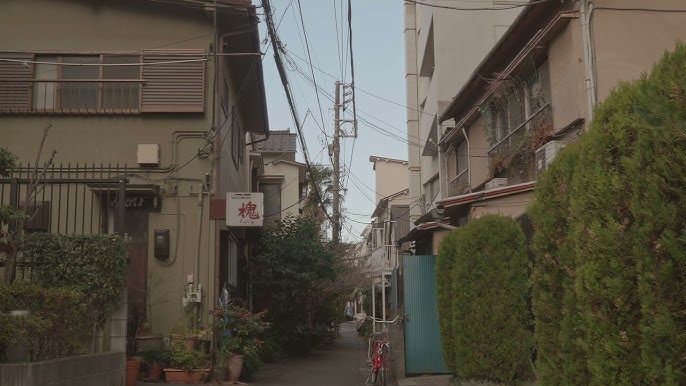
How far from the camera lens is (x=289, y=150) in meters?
33.2

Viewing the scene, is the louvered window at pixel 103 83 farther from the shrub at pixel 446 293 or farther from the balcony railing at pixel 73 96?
the shrub at pixel 446 293

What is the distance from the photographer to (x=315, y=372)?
1538 centimetres

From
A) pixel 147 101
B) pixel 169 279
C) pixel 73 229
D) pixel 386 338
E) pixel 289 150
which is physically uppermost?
pixel 289 150

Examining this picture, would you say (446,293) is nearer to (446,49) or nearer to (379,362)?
(379,362)

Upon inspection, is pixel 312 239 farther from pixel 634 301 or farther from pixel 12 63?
pixel 634 301

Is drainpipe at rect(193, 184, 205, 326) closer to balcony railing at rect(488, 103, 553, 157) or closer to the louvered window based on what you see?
the louvered window

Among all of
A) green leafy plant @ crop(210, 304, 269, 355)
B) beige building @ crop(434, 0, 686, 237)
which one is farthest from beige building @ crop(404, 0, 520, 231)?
green leafy plant @ crop(210, 304, 269, 355)

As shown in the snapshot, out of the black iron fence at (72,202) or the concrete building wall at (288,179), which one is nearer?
the black iron fence at (72,202)

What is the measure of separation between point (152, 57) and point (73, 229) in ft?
11.5

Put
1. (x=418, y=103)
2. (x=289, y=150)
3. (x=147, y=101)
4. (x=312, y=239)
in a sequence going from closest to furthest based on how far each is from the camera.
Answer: (x=147, y=101)
(x=312, y=239)
(x=418, y=103)
(x=289, y=150)

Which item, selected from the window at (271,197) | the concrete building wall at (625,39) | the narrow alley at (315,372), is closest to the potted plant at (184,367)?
the narrow alley at (315,372)

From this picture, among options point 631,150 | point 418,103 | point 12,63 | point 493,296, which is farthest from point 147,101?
point 418,103

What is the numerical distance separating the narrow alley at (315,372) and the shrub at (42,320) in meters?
4.73

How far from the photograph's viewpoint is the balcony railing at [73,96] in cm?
1265
